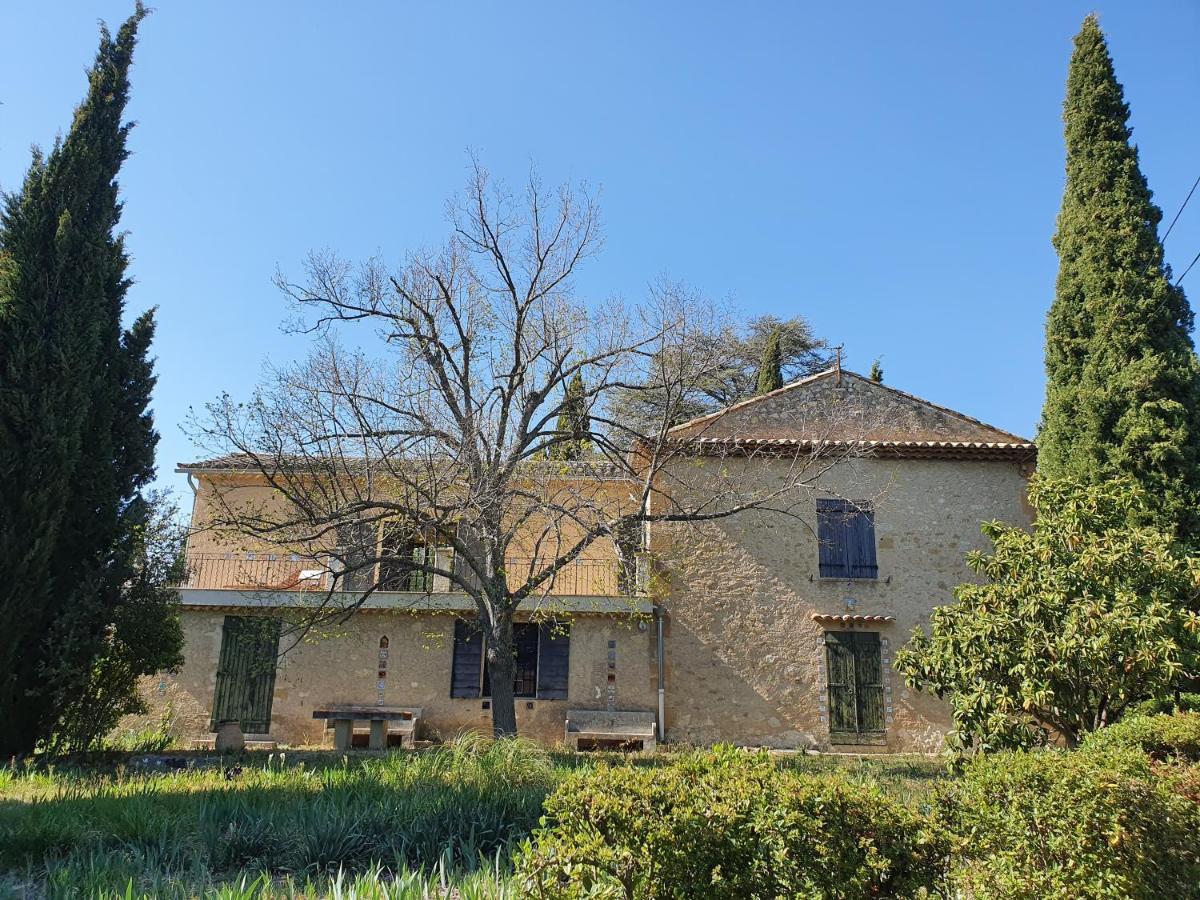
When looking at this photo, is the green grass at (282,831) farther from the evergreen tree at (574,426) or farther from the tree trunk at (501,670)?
the evergreen tree at (574,426)

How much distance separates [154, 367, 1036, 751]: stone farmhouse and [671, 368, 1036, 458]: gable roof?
0.15 metres

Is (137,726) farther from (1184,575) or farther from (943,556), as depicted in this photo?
(1184,575)

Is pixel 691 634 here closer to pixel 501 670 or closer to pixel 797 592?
pixel 797 592

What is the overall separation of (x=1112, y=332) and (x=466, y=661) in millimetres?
11934

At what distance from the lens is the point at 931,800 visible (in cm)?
476

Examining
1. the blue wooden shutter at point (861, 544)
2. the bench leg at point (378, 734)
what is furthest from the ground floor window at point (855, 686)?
the bench leg at point (378, 734)

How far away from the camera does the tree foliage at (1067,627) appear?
340 inches

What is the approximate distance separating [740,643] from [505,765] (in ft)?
26.4

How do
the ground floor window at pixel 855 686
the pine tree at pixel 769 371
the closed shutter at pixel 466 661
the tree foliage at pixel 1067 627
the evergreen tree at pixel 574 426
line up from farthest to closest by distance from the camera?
the pine tree at pixel 769 371
the closed shutter at pixel 466 661
the ground floor window at pixel 855 686
the evergreen tree at pixel 574 426
the tree foliage at pixel 1067 627

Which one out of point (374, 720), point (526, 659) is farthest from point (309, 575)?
point (526, 659)

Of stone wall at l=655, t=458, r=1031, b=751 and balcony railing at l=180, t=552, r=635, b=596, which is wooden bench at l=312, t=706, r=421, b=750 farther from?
stone wall at l=655, t=458, r=1031, b=751

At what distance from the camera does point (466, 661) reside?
15227 mm

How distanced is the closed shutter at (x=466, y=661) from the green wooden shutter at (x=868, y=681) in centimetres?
668

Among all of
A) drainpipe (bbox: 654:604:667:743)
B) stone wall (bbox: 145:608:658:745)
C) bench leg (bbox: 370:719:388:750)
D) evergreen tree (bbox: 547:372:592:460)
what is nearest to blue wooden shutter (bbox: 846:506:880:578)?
drainpipe (bbox: 654:604:667:743)
